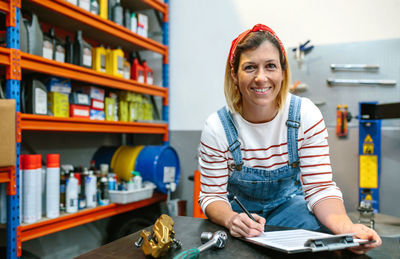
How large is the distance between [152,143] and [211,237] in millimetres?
2200

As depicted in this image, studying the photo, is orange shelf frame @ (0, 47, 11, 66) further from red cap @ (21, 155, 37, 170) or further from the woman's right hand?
the woman's right hand

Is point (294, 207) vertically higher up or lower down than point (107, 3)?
lower down

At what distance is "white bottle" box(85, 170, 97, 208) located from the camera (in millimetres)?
1999

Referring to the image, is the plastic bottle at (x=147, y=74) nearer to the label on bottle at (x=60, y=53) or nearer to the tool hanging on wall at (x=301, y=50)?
the label on bottle at (x=60, y=53)

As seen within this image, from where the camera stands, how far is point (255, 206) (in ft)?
4.11

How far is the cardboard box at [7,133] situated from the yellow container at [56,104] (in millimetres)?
513

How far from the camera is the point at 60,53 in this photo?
1942 millimetres

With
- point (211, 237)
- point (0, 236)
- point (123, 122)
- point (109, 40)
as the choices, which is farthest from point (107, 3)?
point (211, 237)

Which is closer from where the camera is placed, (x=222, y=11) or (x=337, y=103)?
(x=337, y=103)

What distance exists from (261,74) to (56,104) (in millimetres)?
1347

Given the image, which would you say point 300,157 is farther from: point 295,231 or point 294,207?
point 295,231

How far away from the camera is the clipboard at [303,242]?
672 mm

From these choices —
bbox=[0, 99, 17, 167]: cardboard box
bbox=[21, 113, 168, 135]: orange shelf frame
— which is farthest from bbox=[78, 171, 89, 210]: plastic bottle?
bbox=[0, 99, 17, 167]: cardboard box

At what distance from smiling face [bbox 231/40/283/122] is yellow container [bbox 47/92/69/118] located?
1.25m
